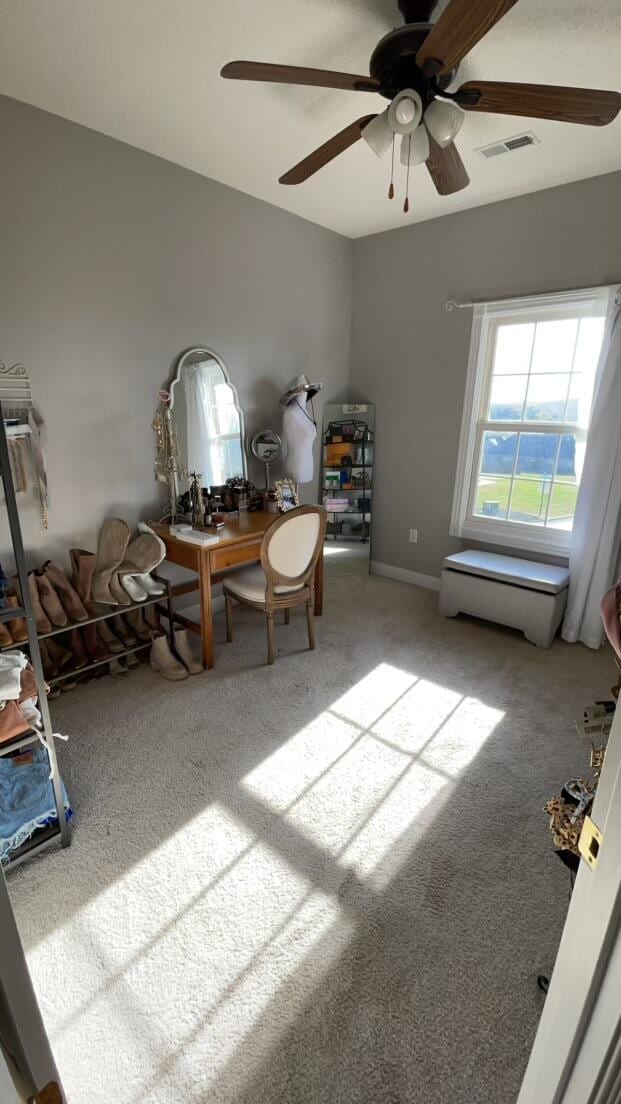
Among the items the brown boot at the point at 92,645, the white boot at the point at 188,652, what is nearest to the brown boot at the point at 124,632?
the brown boot at the point at 92,645

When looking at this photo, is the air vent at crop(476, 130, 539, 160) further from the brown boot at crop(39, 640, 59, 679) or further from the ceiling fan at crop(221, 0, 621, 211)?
the brown boot at crop(39, 640, 59, 679)

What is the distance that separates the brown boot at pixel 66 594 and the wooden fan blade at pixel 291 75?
6.51ft

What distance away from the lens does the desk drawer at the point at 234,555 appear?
2.53 metres

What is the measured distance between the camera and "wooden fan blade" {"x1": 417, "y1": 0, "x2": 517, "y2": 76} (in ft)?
3.46

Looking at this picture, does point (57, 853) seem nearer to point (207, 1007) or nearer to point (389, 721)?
point (207, 1007)

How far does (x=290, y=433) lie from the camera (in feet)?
10.9

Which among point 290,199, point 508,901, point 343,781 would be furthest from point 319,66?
point 508,901

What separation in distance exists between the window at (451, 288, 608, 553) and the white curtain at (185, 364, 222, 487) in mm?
1753

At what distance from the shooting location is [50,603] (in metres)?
2.20

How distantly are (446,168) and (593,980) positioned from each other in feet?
7.68

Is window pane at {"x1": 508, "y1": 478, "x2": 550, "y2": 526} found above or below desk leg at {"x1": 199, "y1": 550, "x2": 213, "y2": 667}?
above

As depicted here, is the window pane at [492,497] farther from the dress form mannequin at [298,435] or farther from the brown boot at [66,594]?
the brown boot at [66,594]

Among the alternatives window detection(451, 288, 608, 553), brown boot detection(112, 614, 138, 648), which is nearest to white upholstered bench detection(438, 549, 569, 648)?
window detection(451, 288, 608, 553)

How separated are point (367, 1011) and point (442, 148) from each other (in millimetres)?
2571
